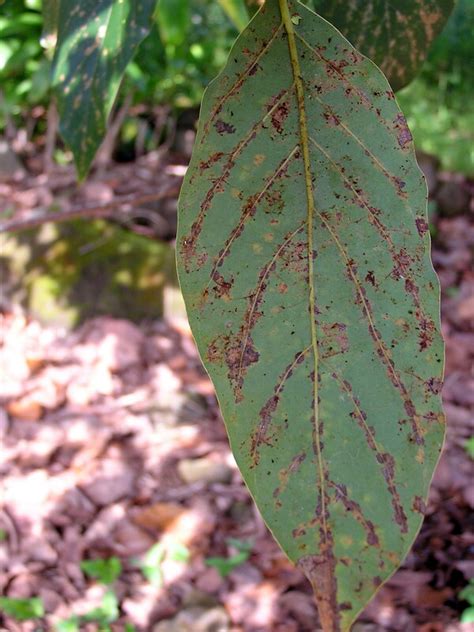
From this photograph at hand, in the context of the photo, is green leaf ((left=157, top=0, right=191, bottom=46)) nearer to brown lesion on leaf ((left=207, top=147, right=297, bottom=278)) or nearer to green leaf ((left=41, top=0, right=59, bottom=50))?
green leaf ((left=41, top=0, right=59, bottom=50))

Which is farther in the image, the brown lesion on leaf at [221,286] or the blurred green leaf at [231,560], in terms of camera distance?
the blurred green leaf at [231,560]

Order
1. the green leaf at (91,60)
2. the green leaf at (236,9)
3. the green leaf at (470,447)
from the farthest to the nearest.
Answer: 1. the green leaf at (470,447)
2. the green leaf at (236,9)
3. the green leaf at (91,60)

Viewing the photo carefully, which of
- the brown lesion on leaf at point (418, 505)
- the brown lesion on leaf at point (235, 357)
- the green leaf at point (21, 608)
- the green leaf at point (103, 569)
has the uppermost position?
the brown lesion on leaf at point (235, 357)

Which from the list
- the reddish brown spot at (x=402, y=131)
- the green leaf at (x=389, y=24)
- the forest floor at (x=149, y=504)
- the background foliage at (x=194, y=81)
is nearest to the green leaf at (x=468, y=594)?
the forest floor at (x=149, y=504)

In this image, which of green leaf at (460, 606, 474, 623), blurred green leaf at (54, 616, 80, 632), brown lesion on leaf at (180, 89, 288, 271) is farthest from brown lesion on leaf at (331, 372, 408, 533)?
blurred green leaf at (54, 616, 80, 632)

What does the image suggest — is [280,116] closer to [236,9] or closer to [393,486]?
[393,486]

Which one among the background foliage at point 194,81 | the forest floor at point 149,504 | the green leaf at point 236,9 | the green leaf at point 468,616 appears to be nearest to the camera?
the green leaf at point 236,9

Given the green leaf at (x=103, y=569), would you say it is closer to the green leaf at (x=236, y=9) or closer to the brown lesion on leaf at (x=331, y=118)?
the green leaf at (x=236, y=9)
